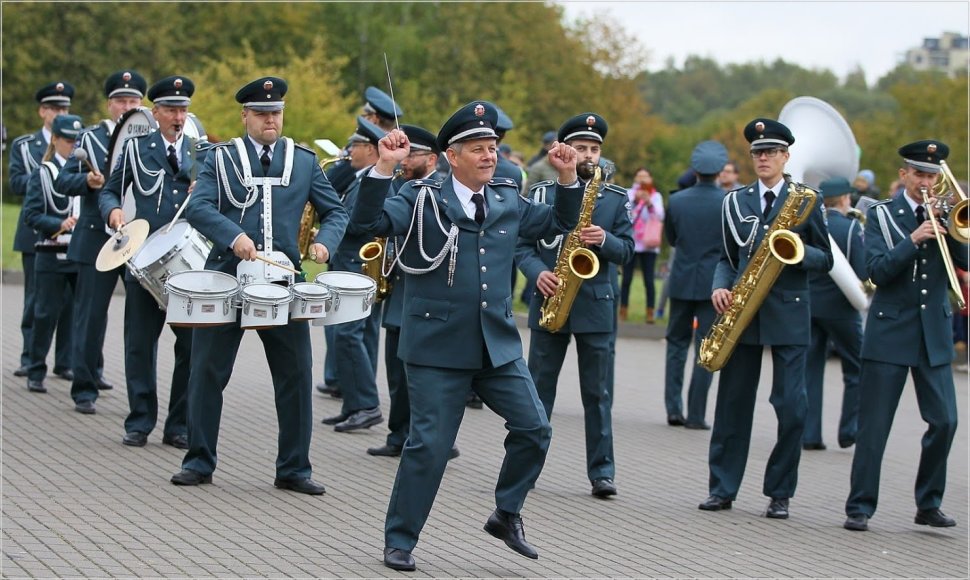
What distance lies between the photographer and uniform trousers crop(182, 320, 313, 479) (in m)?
8.85

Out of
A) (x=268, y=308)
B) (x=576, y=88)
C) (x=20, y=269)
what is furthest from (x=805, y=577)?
(x=576, y=88)

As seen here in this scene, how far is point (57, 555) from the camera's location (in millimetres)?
7156

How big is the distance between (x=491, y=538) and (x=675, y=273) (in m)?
5.37

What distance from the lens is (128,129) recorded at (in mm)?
10875

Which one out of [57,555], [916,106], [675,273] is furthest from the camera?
[916,106]

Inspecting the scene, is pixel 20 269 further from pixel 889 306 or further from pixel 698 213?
pixel 889 306

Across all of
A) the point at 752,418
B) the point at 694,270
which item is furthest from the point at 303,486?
the point at 694,270

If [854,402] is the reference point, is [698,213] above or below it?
above

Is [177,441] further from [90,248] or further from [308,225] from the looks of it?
[308,225]

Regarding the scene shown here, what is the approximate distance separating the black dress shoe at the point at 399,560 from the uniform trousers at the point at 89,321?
4674mm

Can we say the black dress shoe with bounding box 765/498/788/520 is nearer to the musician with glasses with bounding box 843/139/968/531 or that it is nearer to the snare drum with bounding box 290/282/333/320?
the musician with glasses with bounding box 843/139/968/531

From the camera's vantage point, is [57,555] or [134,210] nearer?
[57,555]

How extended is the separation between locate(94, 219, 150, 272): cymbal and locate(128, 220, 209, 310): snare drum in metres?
0.11

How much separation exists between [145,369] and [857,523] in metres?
4.93
